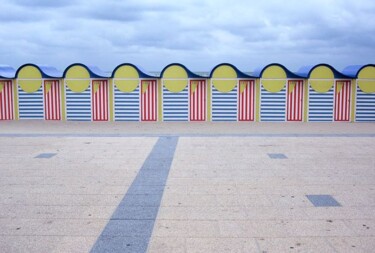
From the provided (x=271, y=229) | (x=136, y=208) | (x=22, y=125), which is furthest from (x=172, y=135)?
(x=271, y=229)

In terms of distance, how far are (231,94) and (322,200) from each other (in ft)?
37.4

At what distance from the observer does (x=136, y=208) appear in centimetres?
676

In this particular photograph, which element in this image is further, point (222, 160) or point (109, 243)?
point (222, 160)

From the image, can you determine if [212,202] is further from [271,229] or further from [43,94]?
[43,94]

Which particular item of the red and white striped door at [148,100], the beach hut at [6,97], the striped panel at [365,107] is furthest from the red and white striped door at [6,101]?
the striped panel at [365,107]

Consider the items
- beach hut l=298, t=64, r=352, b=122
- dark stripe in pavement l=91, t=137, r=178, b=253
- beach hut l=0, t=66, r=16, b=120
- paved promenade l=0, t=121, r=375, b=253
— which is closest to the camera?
dark stripe in pavement l=91, t=137, r=178, b=253

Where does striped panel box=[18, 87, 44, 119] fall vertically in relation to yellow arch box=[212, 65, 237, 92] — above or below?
below

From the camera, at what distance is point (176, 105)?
18484mm

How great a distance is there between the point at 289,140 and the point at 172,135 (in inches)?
143

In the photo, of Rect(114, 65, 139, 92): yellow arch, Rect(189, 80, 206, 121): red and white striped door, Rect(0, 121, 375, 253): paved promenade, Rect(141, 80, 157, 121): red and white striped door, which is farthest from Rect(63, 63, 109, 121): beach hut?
Rect(0, 121, 375, 253): paved promenade

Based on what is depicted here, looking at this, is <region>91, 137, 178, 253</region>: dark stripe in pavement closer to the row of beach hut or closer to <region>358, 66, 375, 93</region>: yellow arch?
the row of beach hut

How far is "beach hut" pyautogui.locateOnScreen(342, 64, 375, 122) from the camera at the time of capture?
60.4ft

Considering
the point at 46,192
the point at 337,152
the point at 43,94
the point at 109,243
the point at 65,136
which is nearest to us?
the point at 109,243

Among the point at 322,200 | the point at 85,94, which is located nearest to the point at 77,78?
the point at 85,94
